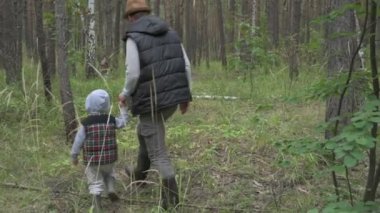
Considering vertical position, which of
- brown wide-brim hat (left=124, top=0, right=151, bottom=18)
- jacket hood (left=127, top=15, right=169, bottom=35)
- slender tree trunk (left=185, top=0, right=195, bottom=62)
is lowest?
slender tree trunk (left=185, top=0, right=195, bottom=62)

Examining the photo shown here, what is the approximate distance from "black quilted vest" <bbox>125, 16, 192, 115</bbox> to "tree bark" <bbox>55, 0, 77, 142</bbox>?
1816 millimetres

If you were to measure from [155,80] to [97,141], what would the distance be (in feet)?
2.44

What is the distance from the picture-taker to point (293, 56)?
11188 mm

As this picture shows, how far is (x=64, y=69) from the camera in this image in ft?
19.2

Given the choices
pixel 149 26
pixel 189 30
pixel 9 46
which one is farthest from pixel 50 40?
pixel 189 30

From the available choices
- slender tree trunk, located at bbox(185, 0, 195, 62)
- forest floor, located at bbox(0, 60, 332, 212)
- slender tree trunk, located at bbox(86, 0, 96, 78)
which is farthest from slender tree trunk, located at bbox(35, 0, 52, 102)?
slender tree trunk, located at bbox(185, 0, 195, 62)

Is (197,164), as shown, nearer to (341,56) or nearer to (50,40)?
(341,56)

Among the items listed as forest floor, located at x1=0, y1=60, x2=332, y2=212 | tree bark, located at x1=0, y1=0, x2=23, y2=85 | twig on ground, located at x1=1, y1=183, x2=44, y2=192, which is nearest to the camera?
forest floor, located at x1=0, y1=60, x2=332, y2=212

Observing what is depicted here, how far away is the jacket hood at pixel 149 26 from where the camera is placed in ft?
13.6

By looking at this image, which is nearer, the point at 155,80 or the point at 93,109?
the point at 155,80

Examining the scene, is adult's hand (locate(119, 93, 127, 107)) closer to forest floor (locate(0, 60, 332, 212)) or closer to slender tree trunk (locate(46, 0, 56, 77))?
forest floor (locate(0, 60, 332, 212))

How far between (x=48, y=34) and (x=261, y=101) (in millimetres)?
4670

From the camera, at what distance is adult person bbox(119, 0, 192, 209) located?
4145 millimetres

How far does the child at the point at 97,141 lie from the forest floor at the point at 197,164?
26cm
